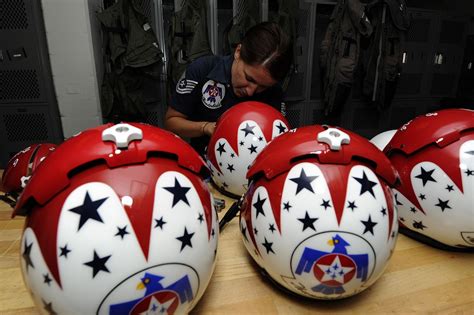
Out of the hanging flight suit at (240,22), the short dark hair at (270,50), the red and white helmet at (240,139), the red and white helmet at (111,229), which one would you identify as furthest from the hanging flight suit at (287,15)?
the red and white helmet at (111,229)

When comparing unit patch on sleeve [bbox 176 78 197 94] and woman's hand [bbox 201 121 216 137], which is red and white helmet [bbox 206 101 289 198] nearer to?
woman's hand [bbox 201 121 216 137]

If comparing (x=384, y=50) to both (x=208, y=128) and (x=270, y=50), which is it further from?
(x=208, y=128)

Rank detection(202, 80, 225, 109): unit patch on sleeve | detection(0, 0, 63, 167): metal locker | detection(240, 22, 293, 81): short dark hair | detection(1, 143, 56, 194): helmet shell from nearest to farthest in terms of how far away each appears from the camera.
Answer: detection(1, 143, 56, 194): helmet shell, detection(240, 22, 293, 81): short dark hair, detection(202, 80, 225, 109): unit patch on sleeve, detection(0, 0, 63, 167): metal locker

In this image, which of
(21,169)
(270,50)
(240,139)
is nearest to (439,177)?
(240,139)

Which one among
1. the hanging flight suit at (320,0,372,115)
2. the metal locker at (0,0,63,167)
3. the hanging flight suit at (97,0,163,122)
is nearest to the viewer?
the metal locker at (0,0,63,167)

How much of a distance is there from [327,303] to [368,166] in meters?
0.26

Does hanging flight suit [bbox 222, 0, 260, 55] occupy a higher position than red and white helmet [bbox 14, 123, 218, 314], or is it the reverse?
hanging flight suit [bbox 222, 0, 260, 55]

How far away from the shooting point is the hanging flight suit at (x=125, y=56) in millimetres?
1876

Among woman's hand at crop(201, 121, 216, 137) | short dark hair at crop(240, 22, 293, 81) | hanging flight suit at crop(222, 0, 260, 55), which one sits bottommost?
woman's hand at crop(201, 121, 216, 137)

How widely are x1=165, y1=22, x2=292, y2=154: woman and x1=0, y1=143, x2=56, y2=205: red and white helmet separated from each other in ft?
1.57

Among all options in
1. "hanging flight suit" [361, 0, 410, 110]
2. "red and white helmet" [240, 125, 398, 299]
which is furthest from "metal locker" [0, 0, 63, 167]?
"hanging flight suit" [361, 0, 410, 110]

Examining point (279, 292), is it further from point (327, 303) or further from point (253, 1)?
point (253, 1)

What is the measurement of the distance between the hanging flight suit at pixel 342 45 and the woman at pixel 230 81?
1.18m

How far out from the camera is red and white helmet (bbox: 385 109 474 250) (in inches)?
23.6
